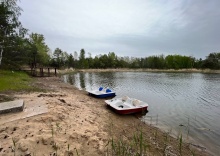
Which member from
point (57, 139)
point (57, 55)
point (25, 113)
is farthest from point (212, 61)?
point (57, 139)

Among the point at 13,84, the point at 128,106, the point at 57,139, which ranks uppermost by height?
the point at 13,84

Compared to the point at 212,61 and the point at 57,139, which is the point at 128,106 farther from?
the point at 212,61

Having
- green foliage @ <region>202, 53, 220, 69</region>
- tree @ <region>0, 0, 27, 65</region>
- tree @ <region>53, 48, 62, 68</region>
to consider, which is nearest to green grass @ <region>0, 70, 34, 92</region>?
tree @ <region>0, 0, 27, 65</region>

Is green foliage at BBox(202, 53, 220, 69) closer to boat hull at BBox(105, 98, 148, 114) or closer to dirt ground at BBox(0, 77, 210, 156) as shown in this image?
boat hull at BBox(105, 98, 148, 114)

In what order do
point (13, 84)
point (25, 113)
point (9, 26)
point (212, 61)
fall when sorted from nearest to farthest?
point (25, 113) < point (13, 84) < point (9, 26) < point (212, 61)

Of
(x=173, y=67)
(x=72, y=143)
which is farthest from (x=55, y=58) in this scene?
(x=72, y=143)

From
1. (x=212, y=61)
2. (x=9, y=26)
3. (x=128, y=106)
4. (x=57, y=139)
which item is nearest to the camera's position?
(x=57, y=139)

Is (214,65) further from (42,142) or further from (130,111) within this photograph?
(42,142)

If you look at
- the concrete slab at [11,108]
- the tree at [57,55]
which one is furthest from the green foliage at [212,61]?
the concrete slab at [11,108]

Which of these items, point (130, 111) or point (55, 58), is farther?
point (55, 58)

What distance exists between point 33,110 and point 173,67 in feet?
279

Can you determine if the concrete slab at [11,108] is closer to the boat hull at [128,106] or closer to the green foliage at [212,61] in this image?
the boat hull at [128,106]

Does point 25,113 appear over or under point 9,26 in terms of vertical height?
under

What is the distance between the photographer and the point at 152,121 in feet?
32.4
